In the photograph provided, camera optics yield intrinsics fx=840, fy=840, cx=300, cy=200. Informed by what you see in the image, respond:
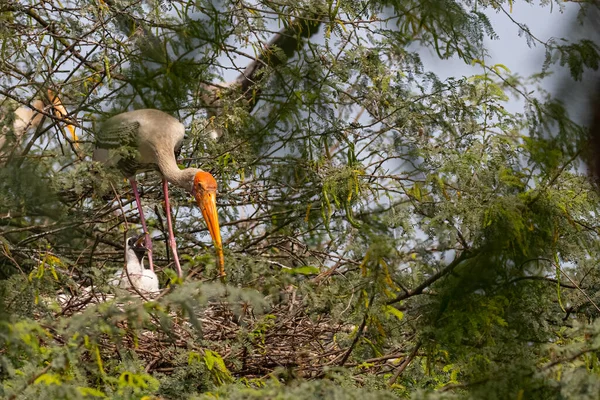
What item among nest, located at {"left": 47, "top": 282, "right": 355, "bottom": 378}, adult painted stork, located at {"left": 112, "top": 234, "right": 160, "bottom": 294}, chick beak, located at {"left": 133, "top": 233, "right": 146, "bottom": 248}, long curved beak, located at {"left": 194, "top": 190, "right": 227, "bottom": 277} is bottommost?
nest, located at {"left": 47, "top": 282, "right": 355, "bottom": 378}

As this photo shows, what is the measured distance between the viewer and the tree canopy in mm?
2727

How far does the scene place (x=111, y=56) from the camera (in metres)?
4.50

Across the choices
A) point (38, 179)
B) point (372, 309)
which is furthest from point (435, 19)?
point (38, 179)

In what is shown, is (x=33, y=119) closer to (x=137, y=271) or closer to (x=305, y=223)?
(x=137, y=271)

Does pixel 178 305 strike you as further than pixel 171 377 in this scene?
No

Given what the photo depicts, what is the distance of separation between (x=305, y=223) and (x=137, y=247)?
3.52 feet

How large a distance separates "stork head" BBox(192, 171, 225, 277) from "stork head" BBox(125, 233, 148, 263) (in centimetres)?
42

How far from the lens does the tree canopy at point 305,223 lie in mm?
2727

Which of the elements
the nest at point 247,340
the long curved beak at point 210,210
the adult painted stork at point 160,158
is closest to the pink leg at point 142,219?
the adult painted stork at point 160,158

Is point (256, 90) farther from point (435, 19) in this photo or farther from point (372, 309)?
point (435, 19)

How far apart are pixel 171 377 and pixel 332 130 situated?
163 centimetres

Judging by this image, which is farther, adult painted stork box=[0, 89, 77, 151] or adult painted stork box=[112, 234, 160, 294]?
adult painted stork box=[112, 234, 160, 294]

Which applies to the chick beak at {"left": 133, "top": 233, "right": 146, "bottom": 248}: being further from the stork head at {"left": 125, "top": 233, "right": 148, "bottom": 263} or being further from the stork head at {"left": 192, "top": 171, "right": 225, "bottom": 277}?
the stork head at {"left": 192, "top": 171, "right": 225, "bottom": 277}

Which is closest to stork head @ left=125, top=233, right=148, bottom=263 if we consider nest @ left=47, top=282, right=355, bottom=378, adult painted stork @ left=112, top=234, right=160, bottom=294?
adult painted stork @ left=112, top=234, right=160, bottom=294
